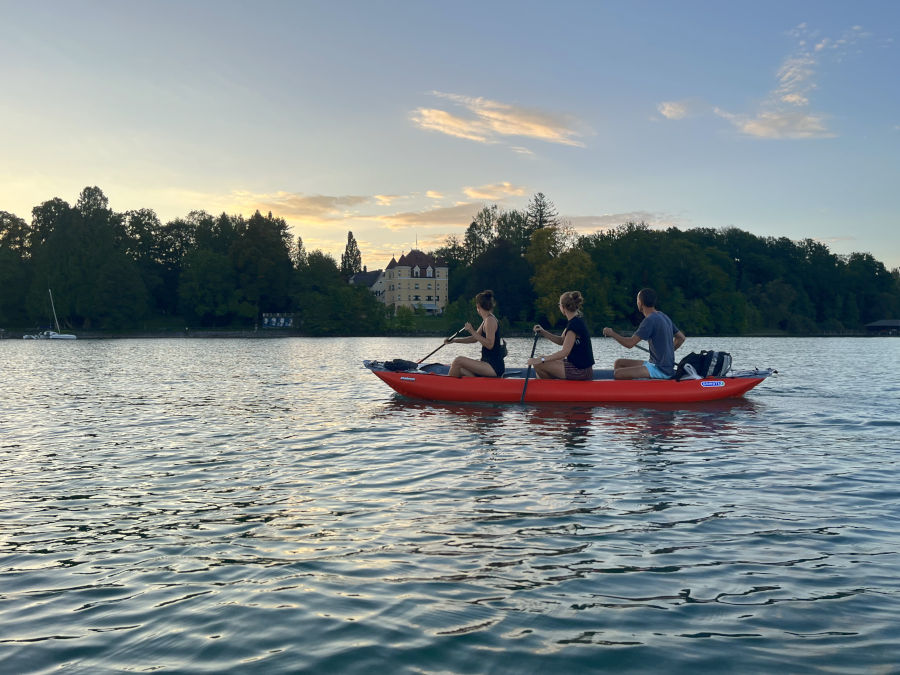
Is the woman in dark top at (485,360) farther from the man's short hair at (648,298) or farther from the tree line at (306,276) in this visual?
the tree line at (306,276)

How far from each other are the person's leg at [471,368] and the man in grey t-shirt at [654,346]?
247cm

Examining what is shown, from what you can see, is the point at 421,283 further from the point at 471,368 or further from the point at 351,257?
the point at 471,368

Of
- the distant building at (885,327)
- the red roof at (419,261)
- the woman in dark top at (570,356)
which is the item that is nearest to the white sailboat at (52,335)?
the red roof at (419,261)

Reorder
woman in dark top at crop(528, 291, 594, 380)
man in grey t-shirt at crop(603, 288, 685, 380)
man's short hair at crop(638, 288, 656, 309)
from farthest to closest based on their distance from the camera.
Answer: man in grey t-shirt at crop(603, 288, 685, 380), woman in dark top at crop(528, 291, 594, 380), man's short hair at crop(638, 288, 656, 309)

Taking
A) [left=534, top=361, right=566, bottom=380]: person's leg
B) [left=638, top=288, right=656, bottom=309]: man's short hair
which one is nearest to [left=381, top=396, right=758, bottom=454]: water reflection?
[left=534, top=361, right=566, bottom=380]: person's leg

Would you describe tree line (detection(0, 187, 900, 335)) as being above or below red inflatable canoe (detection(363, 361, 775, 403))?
above

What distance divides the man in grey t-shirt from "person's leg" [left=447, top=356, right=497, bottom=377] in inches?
97.2

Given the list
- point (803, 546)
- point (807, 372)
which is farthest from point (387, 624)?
point (807, 372)

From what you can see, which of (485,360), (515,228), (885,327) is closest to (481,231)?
(515,228)

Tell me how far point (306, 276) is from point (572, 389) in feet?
301

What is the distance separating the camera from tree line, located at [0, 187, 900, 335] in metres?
92.4

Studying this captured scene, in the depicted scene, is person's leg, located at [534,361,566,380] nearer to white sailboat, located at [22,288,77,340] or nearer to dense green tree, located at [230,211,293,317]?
white sailboat, located at [22,288,77,340]

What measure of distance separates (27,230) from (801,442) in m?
115

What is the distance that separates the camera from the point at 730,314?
101 m
